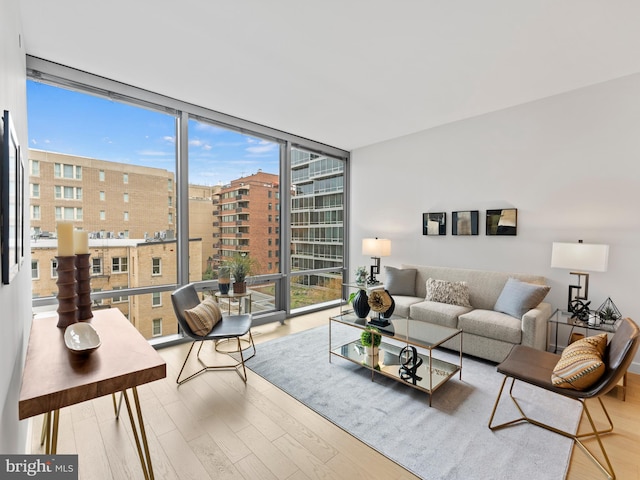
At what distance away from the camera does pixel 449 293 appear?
3.76 meters

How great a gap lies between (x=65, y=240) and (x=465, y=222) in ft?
13.7

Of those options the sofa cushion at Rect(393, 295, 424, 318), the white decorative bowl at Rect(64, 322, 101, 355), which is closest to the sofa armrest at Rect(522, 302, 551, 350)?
the sofa cushion at Rect(393, 295, 424, 318)

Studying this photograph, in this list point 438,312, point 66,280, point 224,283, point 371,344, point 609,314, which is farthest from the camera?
point 224,283

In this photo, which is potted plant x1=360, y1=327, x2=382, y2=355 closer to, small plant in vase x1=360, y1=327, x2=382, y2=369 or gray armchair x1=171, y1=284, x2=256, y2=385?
small plant in vase x1=360, y1=327, x2=382, y2=369

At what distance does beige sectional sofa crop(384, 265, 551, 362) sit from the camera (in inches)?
119

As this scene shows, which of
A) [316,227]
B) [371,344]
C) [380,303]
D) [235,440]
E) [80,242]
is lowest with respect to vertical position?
[235,440]

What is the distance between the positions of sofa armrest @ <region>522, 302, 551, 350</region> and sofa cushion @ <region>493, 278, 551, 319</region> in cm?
10

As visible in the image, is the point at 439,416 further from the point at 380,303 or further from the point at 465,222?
the point at 465,222

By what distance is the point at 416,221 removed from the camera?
15.3 feet

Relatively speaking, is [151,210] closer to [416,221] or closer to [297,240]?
[297,240]

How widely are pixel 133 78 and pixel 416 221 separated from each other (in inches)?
154

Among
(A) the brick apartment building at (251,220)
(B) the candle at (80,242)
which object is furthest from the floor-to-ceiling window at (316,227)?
(B) the candle at (80,242)

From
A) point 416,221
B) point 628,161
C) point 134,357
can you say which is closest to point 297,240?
point 416,221

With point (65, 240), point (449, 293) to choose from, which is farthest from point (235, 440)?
point (449, 293)
